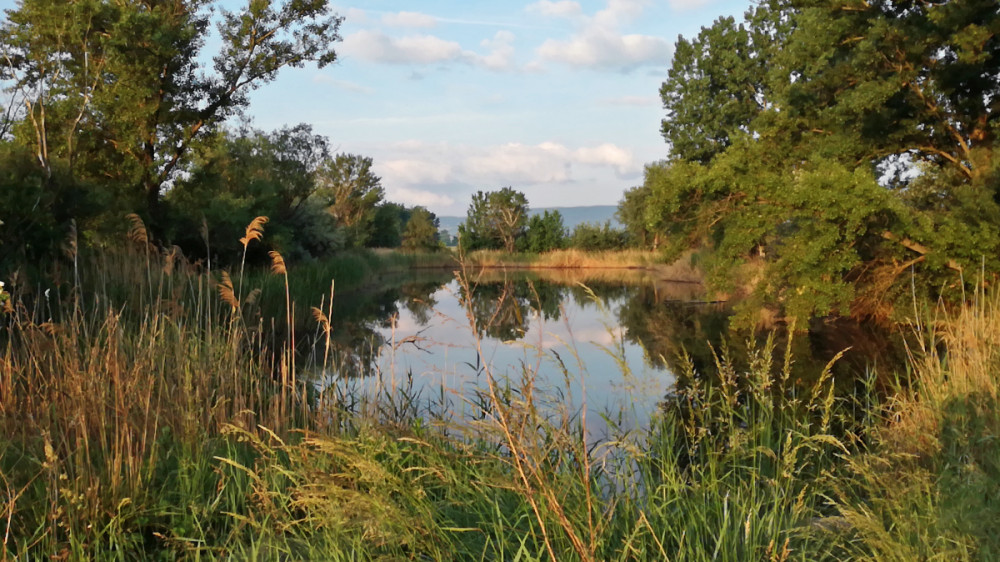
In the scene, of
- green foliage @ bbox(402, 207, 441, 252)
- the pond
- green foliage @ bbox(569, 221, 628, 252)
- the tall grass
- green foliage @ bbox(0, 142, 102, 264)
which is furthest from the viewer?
green foliage @ bbox(402, 207, 441, 252)

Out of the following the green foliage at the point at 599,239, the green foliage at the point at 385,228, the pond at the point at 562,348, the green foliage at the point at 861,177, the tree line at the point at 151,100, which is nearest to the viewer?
the pond at the point at 562,348

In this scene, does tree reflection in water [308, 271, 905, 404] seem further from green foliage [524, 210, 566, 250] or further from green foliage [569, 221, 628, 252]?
green foliage [524, 210, 566, 250]

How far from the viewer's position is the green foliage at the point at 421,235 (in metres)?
41.3

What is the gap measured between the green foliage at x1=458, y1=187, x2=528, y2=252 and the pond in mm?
17314

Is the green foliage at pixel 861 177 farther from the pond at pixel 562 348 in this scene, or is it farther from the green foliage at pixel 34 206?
the green foliage at pixel 34 206

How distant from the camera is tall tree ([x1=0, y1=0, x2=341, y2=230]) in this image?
13.8m

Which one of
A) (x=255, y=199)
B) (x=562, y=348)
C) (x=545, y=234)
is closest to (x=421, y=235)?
(x=545, y=234)

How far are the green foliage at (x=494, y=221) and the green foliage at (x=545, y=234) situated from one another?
0.76 metres

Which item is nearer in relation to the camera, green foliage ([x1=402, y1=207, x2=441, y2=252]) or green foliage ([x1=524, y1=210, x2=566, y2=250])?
green foliage ([x1=524, y1=210, x2=566, y2=250])

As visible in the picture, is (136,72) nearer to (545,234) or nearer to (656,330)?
(656,330)

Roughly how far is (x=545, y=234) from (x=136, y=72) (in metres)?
27.2

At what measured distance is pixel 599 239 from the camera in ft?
127

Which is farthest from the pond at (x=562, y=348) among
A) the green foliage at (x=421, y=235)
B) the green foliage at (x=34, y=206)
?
the green foliage at (x=421, y=235)

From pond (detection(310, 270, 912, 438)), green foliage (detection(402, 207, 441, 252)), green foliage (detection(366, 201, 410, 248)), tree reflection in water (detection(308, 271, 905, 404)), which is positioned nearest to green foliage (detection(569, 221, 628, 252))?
green foliage (detection(402, 207, 441, 252))
